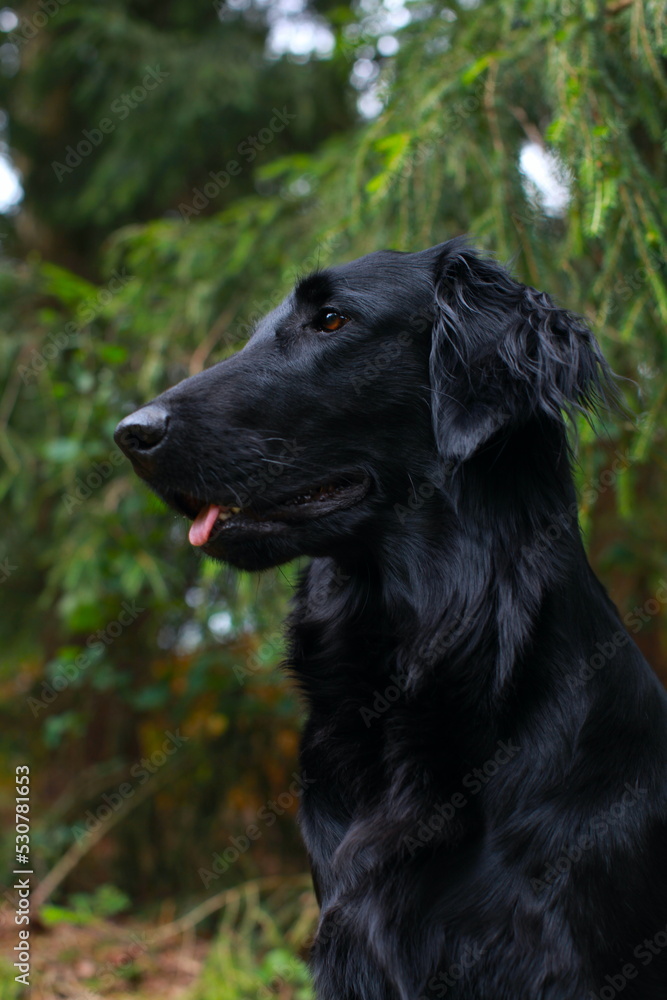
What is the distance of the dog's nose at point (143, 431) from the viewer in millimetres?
1989

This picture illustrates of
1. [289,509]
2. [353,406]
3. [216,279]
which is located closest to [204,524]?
[289,509]

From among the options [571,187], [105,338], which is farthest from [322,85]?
[571,187]

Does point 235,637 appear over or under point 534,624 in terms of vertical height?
under

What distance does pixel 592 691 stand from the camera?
1.83 meters

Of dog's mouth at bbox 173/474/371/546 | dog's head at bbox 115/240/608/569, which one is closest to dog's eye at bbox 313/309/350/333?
dog's head at bbox 115/240/608/569

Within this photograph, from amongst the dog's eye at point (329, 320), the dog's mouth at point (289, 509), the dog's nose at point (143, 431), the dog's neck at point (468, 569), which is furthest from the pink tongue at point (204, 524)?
the dog's eye at point (329, 320)

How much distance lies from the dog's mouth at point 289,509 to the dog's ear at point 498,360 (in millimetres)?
242

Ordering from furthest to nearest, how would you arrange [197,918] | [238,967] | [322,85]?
[322,85] → [197,918] → [238,967]

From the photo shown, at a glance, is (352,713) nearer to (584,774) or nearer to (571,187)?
(584,774)

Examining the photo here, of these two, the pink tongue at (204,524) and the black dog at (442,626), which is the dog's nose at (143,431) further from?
the pink tongue at (204,524)

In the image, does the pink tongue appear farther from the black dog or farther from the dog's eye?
the dog's eye

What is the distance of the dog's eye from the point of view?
2184mm

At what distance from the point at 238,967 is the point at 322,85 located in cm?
550

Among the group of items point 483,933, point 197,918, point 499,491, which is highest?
point 499,491
